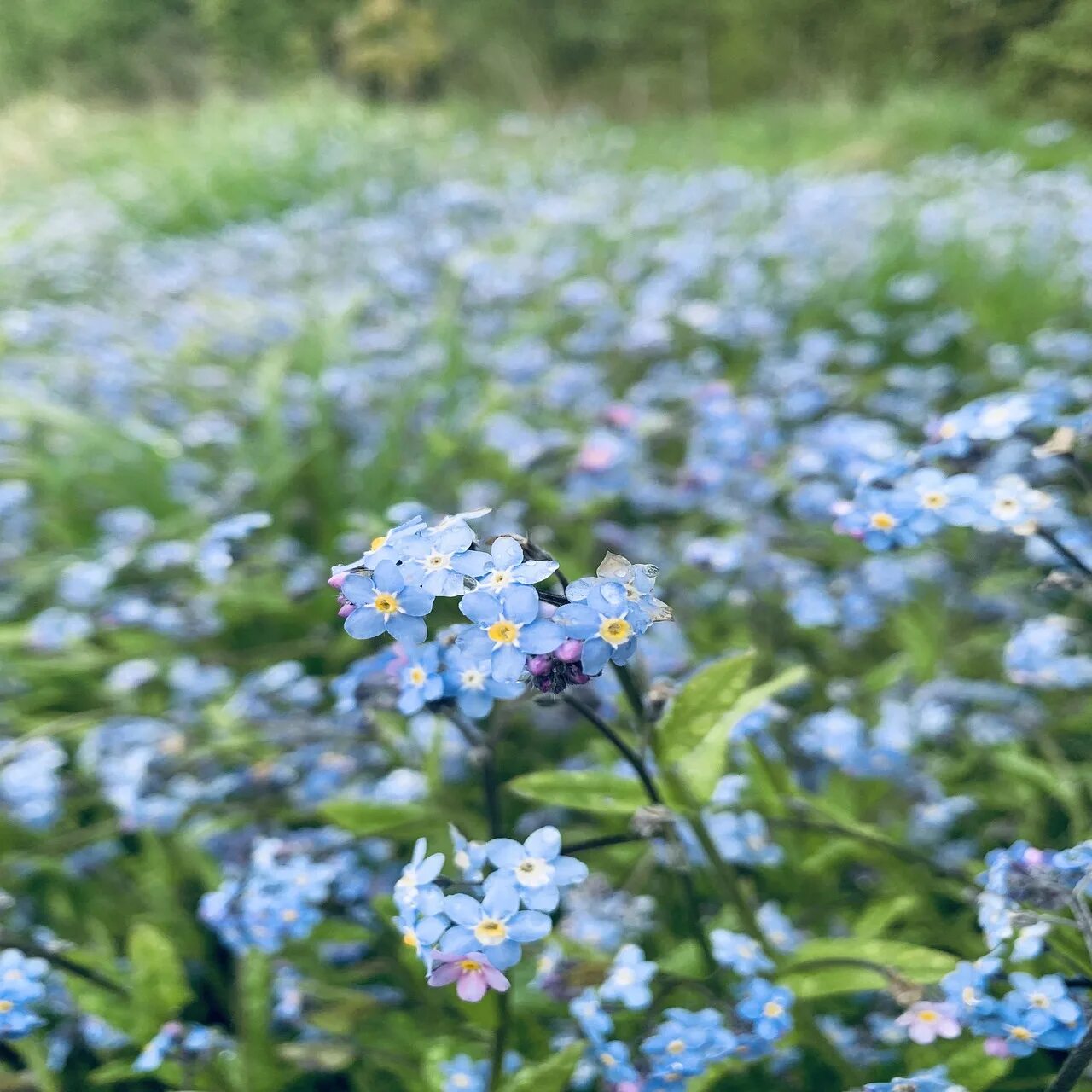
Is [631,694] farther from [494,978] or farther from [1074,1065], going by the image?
[1074,1065]

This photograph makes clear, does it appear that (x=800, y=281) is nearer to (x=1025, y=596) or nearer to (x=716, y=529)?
(x=716, y=529)

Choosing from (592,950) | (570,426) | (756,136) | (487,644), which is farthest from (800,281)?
(756,136)

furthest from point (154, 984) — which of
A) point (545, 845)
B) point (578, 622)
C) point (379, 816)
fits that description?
point (578, 622)

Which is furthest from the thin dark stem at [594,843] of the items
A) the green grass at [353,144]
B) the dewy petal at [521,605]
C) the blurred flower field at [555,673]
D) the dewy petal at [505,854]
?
the green grass at [353,144]

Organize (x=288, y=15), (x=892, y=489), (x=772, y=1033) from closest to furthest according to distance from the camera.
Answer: (x=772, y=1033) < (x=892, y=489) < (x=288, y=15)

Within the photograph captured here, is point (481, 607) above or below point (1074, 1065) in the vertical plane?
above

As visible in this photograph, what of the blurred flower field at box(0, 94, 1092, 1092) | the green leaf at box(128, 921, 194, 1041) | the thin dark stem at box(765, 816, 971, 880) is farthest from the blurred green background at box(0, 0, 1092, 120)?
the green leaf at box(128, 921, 194, 1041)
